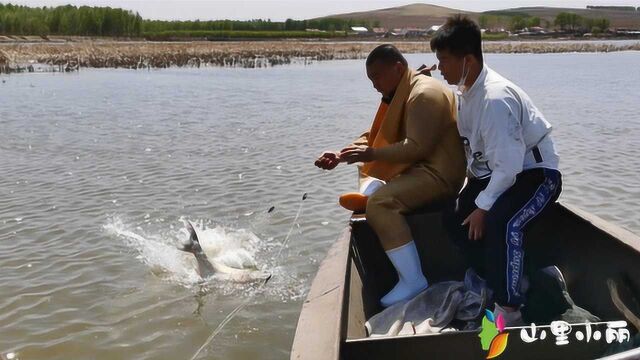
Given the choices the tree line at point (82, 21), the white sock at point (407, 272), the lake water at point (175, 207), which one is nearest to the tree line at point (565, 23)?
the tree line at point (82, 21)

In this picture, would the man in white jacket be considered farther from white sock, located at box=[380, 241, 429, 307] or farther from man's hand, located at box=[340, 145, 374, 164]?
man's hand, located at box=[340, 145, 374, 164]

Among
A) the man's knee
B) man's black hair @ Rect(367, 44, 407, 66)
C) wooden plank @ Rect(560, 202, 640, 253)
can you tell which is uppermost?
man's black hair @ Rect(367, 44, 407, 66)

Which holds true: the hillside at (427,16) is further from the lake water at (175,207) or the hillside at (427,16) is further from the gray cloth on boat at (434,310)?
the gray cloth on boat at (434,310)

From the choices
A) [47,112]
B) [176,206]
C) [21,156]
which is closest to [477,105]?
[176,206]

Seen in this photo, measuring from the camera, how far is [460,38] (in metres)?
3.97

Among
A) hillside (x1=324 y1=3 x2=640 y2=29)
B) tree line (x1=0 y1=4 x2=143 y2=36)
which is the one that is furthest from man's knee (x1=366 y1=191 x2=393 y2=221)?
hillside (x1=324 y1=3 x2=640 y2=29)

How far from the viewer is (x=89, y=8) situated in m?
92.3

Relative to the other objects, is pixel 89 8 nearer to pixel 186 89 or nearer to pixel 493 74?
pixel 186 89

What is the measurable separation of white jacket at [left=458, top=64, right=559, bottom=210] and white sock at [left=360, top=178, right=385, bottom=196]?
1040mm

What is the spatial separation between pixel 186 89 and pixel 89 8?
72155 mm

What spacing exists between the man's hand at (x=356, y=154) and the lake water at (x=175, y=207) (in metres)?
1.91

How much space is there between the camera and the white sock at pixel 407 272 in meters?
4.50

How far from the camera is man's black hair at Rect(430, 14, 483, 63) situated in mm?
3965

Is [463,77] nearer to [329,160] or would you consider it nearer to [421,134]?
[421,134]
